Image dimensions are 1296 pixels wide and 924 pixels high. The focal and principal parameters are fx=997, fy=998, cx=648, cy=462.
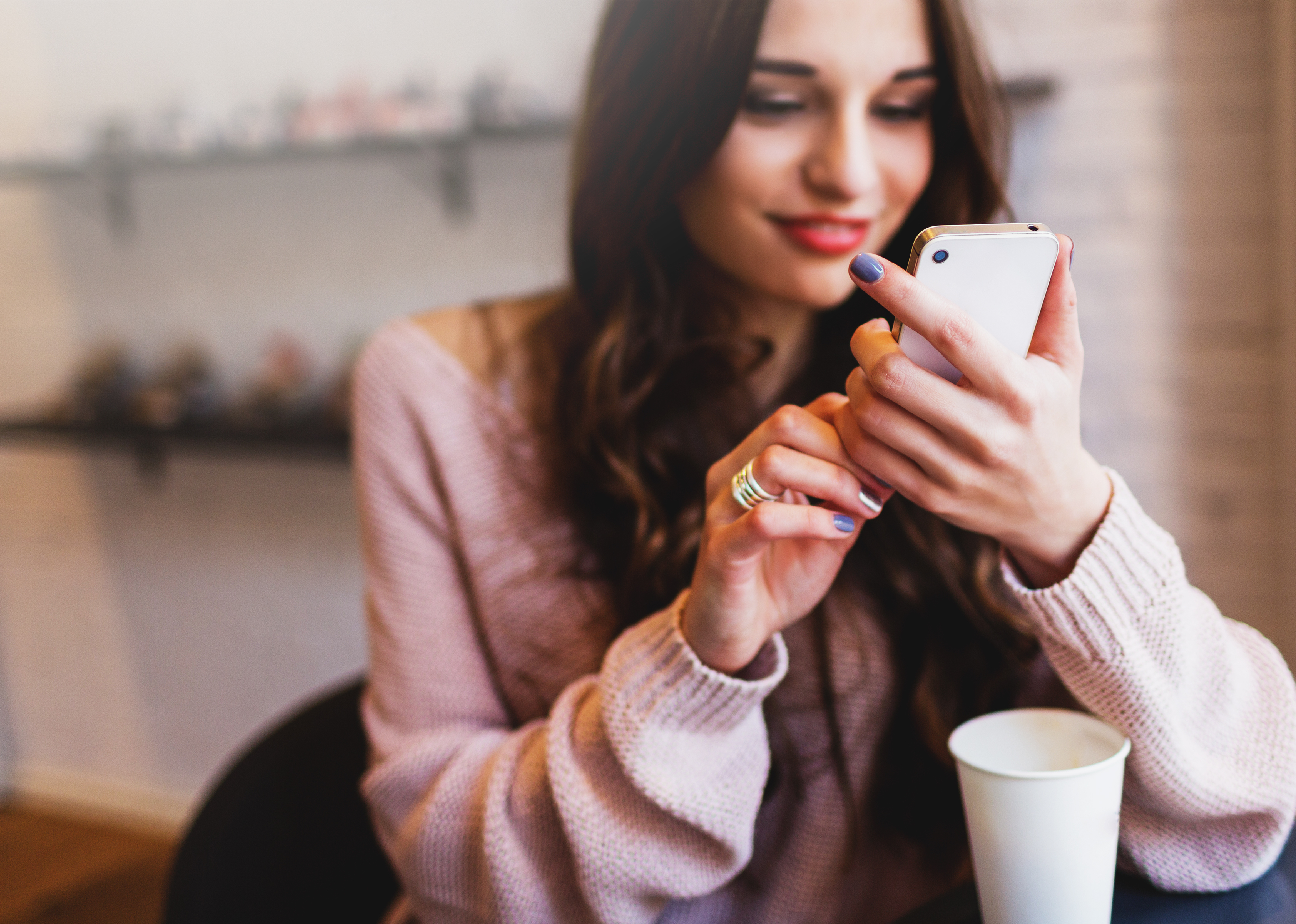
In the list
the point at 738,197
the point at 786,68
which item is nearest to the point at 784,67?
the point at 786,68

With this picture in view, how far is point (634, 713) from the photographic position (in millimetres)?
690

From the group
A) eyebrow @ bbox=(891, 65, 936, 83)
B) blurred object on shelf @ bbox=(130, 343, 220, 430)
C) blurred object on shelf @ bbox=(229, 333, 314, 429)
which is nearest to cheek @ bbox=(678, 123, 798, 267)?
eyebrow @ bbox=(891, 65, 936, 83)

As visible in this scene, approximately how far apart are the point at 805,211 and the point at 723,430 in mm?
242

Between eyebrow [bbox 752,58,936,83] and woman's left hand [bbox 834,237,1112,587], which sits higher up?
eyebrow [bbox 752,58,936,83]

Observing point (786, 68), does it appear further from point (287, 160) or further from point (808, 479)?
point (287, 160)

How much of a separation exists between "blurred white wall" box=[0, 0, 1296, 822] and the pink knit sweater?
0.87m

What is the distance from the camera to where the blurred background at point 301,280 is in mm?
1472

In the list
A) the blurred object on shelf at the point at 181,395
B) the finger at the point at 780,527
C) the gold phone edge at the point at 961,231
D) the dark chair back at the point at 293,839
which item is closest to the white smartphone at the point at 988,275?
the gold phone edge at the point at 961,231

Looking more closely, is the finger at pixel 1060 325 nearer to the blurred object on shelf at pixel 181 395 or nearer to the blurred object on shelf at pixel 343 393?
the blurred object on shelf at pixel 343 393

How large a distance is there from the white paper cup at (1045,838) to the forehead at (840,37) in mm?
534

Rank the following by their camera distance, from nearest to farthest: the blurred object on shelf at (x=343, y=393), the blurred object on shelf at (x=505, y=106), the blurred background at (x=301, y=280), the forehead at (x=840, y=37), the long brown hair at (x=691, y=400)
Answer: the forehead at (x=840, y=37)
the long brown hair at (x=691, y=400)
the blurred background at (x=301, y=280)
the blurred object on shelf at (x=505, y=106)
the blurred object on shelf at (x=343, y=393)

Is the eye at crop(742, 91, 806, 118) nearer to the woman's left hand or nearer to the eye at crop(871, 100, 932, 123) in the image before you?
the eye at crop(871, 100, 932, 123)

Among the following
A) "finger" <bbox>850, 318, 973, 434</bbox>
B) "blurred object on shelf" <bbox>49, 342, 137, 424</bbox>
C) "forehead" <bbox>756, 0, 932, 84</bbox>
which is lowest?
"blurred object on shelf" <bbox>49, 342, 137, 424</bbox>

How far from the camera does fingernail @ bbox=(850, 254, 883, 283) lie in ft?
1.59
